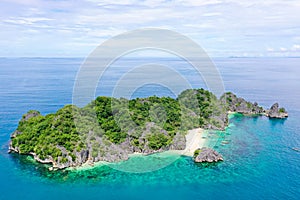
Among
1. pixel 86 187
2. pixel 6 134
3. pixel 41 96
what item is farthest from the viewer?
pixel 41 96

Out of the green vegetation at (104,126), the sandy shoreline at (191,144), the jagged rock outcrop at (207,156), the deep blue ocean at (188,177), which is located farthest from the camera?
the jagged rock outcrop at (207,156)

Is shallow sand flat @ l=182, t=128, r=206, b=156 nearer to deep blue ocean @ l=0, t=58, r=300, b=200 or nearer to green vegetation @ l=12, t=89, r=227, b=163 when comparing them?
green vegetation @ l=12, t=89, r=227, b=163

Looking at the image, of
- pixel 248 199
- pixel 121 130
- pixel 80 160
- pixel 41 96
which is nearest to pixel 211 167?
pixel 248 199

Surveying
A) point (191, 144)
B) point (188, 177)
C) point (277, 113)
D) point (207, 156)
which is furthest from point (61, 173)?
point (277, 113)

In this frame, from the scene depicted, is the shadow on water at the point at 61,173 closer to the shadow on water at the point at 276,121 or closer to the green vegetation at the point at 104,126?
the green vegetation at the point at 104,126

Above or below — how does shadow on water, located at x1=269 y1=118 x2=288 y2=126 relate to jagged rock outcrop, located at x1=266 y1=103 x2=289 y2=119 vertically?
below

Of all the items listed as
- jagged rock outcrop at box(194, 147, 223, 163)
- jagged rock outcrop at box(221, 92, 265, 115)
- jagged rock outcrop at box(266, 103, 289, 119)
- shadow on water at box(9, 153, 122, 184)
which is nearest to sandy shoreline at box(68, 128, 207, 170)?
shadow on water at box(9, 153, 122, 184)

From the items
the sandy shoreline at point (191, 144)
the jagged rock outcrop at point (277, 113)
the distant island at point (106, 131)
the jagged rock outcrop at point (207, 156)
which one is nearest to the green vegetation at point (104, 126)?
the distant island at point (106, 131)

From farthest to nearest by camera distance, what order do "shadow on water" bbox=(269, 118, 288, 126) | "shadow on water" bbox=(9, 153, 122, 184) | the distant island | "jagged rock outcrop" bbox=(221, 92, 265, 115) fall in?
"jagged rock outcrop" bbox=(221, 92, 265, 115)
"shadow on water" bbox=(269, 118, 288, 126)
the distant island
"shadow on water" bbox=(9, 153, 122, 184)

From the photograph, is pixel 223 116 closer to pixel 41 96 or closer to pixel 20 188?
pixel 20 188
